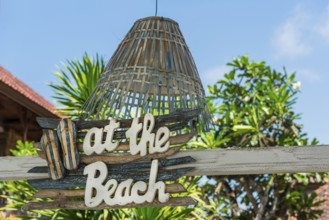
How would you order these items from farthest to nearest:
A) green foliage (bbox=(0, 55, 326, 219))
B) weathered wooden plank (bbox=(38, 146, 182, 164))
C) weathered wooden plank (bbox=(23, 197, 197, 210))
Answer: green foliage (bbox=(0, 55, 326, 219)) → weathered wooden plank (bbox=(38, 146, 182, 164)) → weathered wooden plank (bbox=(23, 197, 197, 210))

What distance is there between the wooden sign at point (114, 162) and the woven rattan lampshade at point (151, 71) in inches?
6.6

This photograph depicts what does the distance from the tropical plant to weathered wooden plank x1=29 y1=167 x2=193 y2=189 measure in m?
7.58

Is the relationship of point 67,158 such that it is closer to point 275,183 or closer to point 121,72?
point 121,72

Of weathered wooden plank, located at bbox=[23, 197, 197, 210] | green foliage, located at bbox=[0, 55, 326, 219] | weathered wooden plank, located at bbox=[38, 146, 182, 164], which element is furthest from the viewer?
green foliage, located at bbox=[0, 55, 326, 219]

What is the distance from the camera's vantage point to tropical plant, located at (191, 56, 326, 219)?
1141 cm

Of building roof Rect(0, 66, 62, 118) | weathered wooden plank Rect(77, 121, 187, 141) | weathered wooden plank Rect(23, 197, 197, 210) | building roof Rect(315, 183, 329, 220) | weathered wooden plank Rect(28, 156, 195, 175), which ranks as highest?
building roof Rect(0, 66, 62, 118)

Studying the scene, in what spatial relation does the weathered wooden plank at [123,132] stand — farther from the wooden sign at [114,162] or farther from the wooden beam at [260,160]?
the wooden beam at [260,160]

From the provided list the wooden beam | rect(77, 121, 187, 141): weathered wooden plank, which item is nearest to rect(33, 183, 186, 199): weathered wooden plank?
rect(77, 121, 187, 141): weathered wooden plank

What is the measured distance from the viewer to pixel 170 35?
12.2 feet

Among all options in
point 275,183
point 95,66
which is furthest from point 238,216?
point 95,66

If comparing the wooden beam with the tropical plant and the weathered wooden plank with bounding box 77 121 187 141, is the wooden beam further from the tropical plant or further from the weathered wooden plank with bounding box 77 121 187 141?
the tropical plant

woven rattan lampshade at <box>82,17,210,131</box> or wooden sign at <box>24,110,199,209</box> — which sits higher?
woven rattan lampshade at <box>82,17,210,131</box>

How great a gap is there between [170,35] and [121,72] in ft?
1.21

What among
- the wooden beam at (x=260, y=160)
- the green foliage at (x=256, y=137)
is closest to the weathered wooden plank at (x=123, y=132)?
the wooden beam at (x=260, y=160)
